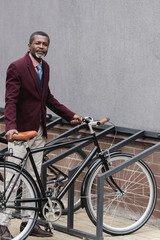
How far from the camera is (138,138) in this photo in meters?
7.23

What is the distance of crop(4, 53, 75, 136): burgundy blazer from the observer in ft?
20.7

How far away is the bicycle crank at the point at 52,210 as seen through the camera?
641 centimetres

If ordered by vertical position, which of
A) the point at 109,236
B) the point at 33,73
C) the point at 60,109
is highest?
the point at 33,73

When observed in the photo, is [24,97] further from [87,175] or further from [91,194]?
[91,194]

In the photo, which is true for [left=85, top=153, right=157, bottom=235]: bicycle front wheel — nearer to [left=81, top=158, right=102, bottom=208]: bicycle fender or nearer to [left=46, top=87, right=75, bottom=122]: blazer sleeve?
[left=81, top=158, right=102, bottom=208]: bicycle fender

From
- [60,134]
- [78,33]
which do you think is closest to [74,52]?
[78,33]

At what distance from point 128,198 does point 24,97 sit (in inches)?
74.0

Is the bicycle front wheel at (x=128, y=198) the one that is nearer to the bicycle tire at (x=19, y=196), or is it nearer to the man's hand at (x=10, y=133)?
the bicycle tire at (x=19, y=196)

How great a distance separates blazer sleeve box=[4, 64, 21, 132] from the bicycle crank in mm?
862

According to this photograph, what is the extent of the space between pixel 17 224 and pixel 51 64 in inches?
91.7

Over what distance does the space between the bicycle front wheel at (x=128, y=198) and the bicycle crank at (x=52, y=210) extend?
32cm

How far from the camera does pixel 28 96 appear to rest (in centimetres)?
648

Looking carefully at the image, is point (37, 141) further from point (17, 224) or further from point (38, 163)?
point (17, 224)

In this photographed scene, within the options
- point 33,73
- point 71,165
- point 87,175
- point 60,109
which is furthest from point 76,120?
point 71,165
